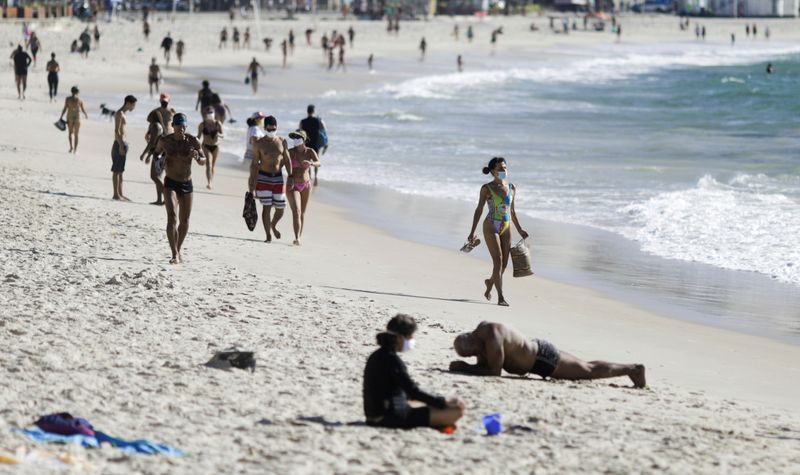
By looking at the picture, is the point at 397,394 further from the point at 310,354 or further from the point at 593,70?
the point at 593,70

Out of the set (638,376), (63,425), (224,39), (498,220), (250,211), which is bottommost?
(638,376)

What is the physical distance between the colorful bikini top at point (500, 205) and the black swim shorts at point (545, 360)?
2.89 m

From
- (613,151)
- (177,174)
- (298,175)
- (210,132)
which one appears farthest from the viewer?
(613,151)

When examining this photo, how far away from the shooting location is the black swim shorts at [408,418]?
7.12 m

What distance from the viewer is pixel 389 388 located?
7.13 metres

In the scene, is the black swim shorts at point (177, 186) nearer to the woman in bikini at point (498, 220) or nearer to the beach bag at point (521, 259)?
the woman in bikini at point (498, 220)

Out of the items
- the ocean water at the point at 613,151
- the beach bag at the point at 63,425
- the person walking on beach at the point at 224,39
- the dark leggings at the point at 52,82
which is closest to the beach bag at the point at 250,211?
the ocean water at the point at 613,151

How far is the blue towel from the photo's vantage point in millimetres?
6375

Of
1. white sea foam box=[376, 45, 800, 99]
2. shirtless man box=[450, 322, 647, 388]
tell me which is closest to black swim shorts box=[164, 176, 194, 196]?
shirtless man box=[450, 322, 647, 388]

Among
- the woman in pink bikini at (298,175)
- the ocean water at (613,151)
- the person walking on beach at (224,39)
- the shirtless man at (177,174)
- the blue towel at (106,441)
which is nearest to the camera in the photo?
Result: the blue towel at (106,441)

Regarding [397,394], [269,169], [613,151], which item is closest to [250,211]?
[269,169]

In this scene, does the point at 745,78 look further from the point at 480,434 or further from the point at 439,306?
the point at 480,434

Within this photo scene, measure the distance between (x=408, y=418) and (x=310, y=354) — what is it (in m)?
1.84

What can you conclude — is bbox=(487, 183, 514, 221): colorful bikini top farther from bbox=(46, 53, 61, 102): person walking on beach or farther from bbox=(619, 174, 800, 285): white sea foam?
bbox=(46, 53, 61, 102): person walking on beach
